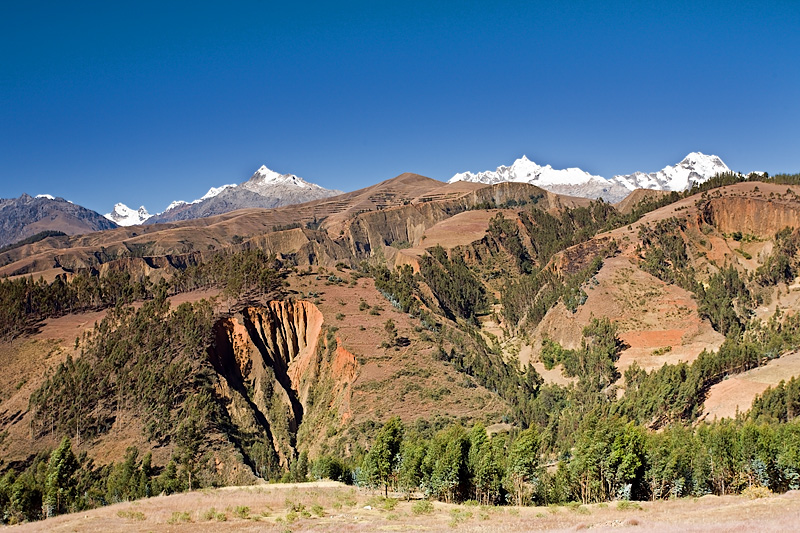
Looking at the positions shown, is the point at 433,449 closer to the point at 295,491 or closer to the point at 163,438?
the point at 295,491

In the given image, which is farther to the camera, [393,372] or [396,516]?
[393,372]

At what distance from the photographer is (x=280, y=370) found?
78.4 meters

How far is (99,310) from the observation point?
297ft

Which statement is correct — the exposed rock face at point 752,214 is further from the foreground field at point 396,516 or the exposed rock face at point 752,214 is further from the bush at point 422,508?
the bush at point 422,508

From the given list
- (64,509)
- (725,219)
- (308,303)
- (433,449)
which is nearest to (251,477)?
(64,509)

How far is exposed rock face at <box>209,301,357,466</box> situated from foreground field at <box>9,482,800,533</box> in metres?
26.7

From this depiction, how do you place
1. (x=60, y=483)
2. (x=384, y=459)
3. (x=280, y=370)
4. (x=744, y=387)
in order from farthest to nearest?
(x=280, y=370) < (x=744, y=387) < (x=384, y=459) < (x=60, y=483)

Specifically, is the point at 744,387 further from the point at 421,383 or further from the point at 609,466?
the point at 421,383

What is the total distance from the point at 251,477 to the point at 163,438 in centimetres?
1135

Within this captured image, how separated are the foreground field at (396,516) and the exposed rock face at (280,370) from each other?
26700 millimetres

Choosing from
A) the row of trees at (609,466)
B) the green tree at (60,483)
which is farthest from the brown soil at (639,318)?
the green tree at (60,483)

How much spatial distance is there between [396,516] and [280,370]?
48211 mm

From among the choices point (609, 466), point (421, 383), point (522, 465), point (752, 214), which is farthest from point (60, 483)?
point (752, 214)

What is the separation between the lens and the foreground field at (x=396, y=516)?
27016 millimetres
